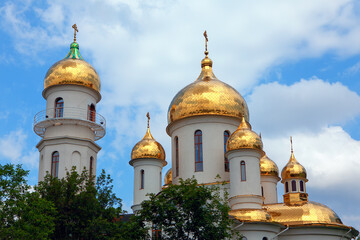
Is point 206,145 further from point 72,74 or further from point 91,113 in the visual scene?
point 72,74

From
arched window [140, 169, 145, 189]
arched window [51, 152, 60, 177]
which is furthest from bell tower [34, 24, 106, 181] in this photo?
arched window [140, 169, 145, 189]

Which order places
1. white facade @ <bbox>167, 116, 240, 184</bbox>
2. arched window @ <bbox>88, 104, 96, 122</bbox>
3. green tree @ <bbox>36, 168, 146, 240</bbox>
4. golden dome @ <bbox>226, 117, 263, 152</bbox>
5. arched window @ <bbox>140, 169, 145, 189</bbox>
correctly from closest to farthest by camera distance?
green tree @ <bbox>36, 168, 146, 240</bbox>, golden dome @ <bbox>226, 117, 263, 152</bbox>, white facade @ <bbox>167, 116, 240, 184</bbox>, arched window @ <bbox>140, 169, 145, 189</bbox>, arched window @ <bbox>88, 104, 96, 122</bbox>

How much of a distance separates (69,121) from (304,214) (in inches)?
513

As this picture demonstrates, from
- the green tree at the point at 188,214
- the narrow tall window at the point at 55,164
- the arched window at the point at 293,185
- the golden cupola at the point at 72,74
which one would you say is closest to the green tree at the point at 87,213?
the green tree at the point at 188,214

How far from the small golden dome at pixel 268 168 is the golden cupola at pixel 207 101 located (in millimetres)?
3537

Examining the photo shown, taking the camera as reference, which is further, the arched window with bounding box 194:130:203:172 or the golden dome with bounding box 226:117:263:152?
the arched window with bounding box 194:130:203:172

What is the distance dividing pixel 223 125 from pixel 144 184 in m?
5.33

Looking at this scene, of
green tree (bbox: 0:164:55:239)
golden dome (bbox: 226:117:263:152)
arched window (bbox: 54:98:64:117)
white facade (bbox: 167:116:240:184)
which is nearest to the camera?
green tree (bbox: 0:164:55:239)

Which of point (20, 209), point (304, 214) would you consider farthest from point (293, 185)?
point (20, 209)

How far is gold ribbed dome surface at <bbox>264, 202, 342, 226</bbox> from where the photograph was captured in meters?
27.8

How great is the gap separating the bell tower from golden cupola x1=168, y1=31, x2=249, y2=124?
4307 millimetres

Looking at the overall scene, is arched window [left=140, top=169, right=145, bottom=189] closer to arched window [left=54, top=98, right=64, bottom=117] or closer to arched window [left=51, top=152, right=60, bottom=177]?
arched window [left=51, top=152, right=60, bottom=177]

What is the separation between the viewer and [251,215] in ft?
85.9

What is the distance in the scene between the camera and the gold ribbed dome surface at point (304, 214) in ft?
91.0
